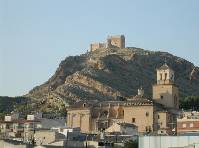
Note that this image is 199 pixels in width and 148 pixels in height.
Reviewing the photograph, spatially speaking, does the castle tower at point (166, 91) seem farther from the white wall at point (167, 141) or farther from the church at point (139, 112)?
the white wall at point (167, 141)

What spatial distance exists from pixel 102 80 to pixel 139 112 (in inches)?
2520

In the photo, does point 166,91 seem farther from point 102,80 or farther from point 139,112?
point 102,80

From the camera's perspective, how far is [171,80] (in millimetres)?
115312

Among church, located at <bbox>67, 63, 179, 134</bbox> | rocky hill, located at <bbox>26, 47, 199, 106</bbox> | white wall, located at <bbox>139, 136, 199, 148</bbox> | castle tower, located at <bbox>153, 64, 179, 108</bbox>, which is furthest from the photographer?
rocky hill, located at <bbox>26, 47, 199, 106</bbox>

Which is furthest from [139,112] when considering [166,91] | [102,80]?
[102,80]

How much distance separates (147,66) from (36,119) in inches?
3454

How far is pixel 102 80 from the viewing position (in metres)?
171

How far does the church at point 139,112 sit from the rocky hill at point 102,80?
37860mm

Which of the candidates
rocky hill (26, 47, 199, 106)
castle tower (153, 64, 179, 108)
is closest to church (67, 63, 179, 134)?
castle tower (153, 64, 179, 108)

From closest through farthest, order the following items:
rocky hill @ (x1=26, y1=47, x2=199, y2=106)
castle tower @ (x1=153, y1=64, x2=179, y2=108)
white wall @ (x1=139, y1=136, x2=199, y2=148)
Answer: white wall @ (x1=139, y1=136, x2=199, y2=148)
castle tower @ (x1=153, y1=64, x2=179, y2=108)
rocky hill @ (x1=26, y1=47, x2=199, y2=106)

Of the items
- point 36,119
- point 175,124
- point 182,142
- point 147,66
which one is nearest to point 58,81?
point 147,66

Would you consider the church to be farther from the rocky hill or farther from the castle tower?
the rocky hill

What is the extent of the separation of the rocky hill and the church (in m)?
37.9

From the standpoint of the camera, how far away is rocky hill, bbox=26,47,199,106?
160 m
